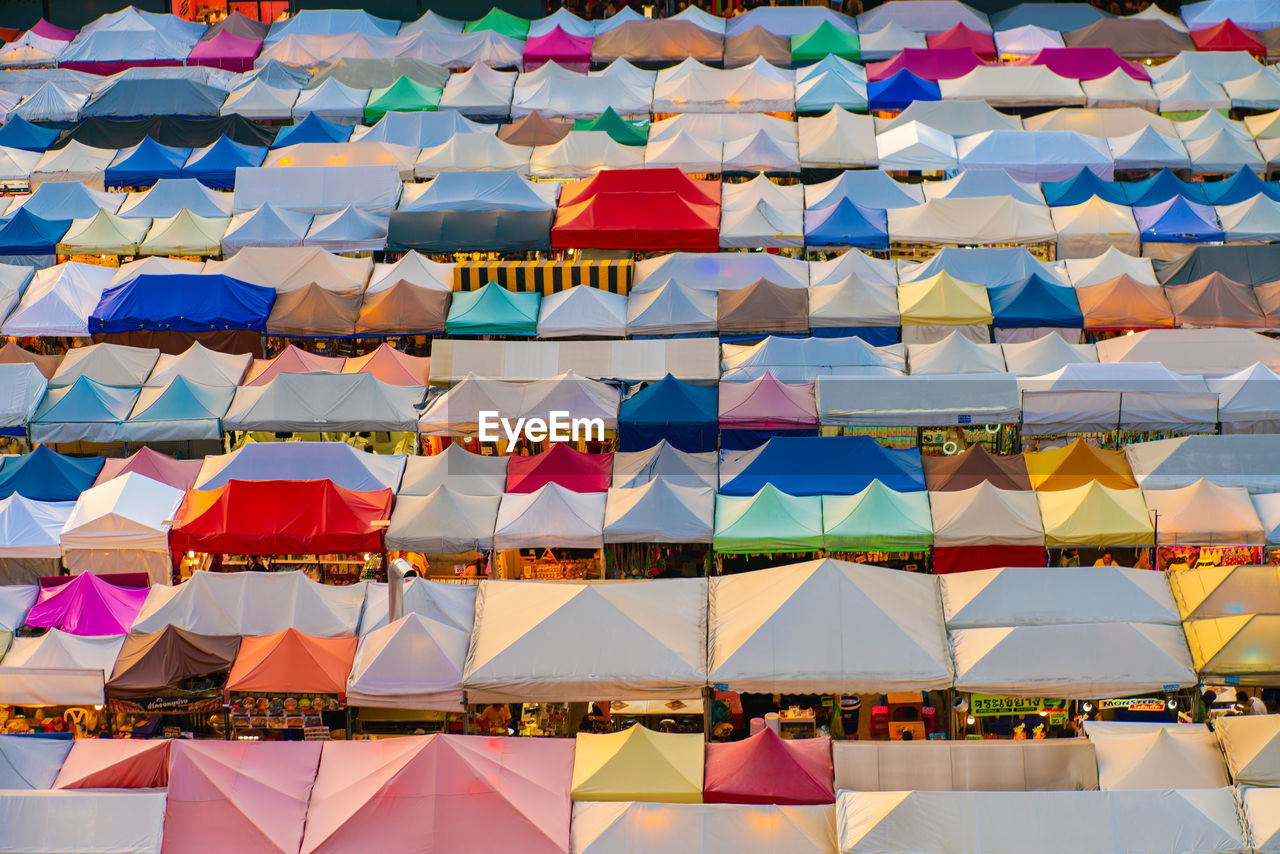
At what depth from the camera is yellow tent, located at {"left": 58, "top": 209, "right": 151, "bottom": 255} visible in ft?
101

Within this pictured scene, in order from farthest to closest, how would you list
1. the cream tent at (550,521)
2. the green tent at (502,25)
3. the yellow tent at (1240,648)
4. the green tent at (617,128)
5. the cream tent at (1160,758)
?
the green tent at (502,25), the green tent at (617,128), the cream tent at (550,521), the yellow tent at (1240,648), the cream tent at (1160,758)

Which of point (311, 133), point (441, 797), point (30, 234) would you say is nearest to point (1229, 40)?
point (311, 133)

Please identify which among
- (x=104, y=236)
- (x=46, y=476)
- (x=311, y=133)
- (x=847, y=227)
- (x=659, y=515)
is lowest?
(x=659, y=515)

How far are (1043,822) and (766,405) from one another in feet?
31.9

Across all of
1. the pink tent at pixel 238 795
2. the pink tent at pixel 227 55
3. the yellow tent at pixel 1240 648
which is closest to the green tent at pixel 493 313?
the pink tent at pixel 238 795

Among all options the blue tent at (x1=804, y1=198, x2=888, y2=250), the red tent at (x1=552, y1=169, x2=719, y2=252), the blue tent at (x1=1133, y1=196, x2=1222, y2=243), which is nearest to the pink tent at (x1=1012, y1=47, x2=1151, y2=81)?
the blue tent at (x1=1133, y1=196, x2=1222, y2=243)

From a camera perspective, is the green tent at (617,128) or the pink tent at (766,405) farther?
the green tent at (617,128)

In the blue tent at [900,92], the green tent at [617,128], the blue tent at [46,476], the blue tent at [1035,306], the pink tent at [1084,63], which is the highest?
the pink tent at [1084,63]

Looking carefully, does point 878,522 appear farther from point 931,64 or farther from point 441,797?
point 931,64

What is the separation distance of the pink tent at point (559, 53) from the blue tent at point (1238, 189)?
14.7 meters

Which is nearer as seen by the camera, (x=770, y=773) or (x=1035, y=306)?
(x=770, y=773)

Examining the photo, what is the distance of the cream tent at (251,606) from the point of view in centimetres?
1950

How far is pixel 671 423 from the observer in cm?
2441

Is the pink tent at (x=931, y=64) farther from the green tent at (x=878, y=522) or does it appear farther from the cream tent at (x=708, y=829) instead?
the cream tent at (x=708, y=829)
